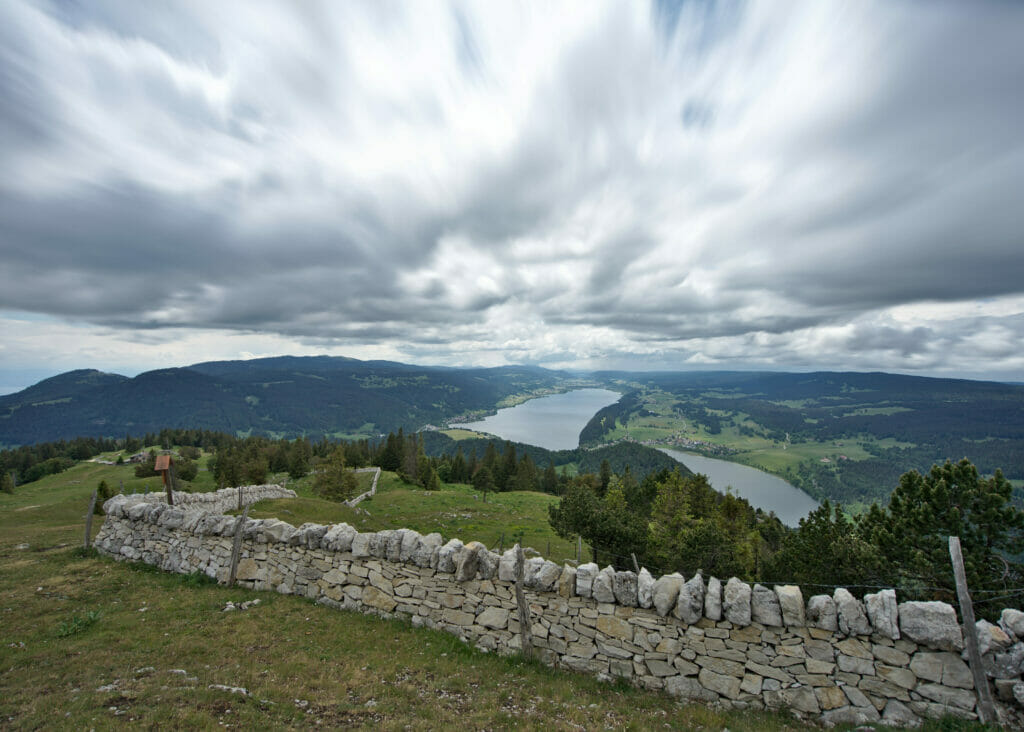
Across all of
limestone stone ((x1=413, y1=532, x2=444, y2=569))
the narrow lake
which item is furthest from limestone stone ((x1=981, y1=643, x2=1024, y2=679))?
the narrow lake

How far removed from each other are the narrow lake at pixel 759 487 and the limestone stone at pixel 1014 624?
10875 cm

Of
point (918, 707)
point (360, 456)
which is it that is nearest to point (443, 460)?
point (360, 456)

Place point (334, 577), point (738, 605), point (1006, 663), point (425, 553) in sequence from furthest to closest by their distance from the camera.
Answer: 1. point (334, 577)
2. point (425, 553)
3. point (738, 605)
4. point (1006, 663)

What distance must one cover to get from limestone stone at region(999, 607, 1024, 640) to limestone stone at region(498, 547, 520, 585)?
296 inches

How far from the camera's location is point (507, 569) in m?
8.12

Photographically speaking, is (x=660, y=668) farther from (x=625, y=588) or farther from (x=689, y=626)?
(x=625, y=588)

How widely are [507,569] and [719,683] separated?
13.4 feet

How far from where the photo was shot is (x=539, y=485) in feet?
246

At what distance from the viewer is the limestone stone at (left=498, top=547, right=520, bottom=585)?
319 inches

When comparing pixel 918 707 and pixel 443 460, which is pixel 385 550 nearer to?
pixel 918 707

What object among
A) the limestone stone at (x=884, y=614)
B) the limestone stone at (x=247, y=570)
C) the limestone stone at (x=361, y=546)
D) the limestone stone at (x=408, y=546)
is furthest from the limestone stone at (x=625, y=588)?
the limestone stone at (x=247, y=570)

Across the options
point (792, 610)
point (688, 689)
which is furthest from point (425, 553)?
point (792, 610)

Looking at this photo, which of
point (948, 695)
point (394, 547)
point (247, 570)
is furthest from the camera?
point (247, 570)

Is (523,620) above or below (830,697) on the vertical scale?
above
